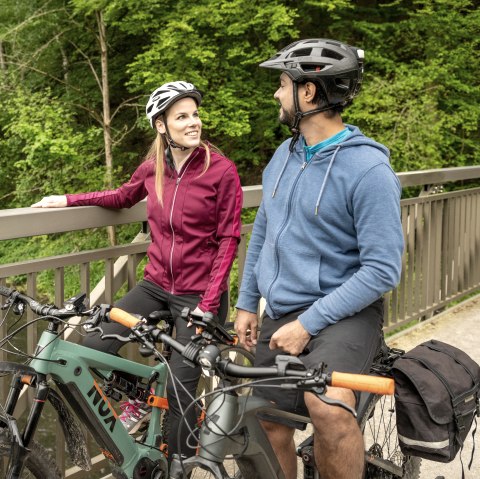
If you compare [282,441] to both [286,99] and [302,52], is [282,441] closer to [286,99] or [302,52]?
[286,99]

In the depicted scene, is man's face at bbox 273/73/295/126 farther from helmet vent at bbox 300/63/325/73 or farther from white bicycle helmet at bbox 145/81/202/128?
white bicycle helmet at bbox 145/81/202/128

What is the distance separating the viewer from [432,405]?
8.23ft

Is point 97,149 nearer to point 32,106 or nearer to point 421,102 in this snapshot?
point 32,106

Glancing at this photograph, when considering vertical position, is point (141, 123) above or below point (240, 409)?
below

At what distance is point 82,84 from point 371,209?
16.4 metres

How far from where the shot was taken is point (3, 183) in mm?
18344

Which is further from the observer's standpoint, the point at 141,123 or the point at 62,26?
the point at 62,26

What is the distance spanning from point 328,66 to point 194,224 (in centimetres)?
107

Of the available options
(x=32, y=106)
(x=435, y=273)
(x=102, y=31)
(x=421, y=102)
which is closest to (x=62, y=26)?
(x=102, y=31)

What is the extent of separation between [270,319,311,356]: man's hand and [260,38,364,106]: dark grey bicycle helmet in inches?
32.9

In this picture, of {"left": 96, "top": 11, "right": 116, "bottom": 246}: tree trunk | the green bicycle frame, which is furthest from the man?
{"left": 96, "top": 11, "right": 116, "bottom": 246}: tree trunk

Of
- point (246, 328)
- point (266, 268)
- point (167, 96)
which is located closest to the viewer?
point (266, 268)

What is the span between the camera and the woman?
3.44m

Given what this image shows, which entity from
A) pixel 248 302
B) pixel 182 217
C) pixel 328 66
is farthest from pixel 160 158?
pixel 328 66
